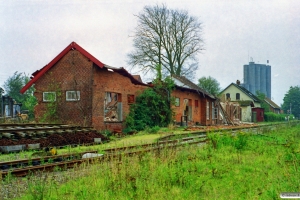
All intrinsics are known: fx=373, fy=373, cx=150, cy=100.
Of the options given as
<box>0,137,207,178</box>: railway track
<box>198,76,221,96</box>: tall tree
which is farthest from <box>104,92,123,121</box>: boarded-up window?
<box>198,76,221,96</box>: tall tree

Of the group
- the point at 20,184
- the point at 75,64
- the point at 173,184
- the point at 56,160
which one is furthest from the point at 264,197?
the point at 75,64

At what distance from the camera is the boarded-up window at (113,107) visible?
2420 centimetres

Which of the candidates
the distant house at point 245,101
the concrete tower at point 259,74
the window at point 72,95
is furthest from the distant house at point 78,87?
the distant house at point 245,101

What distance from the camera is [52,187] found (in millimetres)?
6430

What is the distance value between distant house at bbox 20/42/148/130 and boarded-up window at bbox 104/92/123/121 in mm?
67

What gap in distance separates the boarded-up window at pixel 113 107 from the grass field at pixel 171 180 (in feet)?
49.2

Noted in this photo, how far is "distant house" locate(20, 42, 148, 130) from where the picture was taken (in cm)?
2197

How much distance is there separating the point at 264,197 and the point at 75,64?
1868 centimetres

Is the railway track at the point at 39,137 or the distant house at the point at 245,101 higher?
the distant house at the point at 245,101

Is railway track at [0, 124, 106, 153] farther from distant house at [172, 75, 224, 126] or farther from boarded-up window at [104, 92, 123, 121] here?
distant house at [172, 75, 224, 126]

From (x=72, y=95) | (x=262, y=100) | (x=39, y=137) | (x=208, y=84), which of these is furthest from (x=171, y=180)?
(x=262, y=100)

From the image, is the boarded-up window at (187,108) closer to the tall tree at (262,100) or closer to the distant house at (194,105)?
the distant house at (194,105)

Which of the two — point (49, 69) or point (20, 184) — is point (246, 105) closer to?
point (49, 69)

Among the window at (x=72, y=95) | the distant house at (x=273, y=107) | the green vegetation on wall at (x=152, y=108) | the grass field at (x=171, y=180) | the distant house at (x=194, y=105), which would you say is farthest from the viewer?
the distant house at (x=273, y=107)
